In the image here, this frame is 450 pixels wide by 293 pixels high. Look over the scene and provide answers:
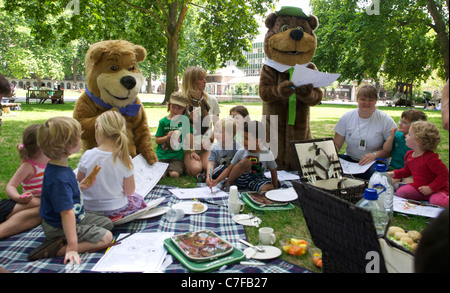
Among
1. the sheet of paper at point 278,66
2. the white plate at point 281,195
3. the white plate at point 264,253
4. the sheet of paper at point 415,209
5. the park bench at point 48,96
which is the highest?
the sheet of paper at point 278,66

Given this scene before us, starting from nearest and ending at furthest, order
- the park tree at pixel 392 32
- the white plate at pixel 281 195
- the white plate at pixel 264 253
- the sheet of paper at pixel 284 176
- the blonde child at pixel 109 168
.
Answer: the white plate at pixel 264 253
the blonde child at pixel 109 168
the white plate at pixel 281 195
the sheet of paper at pixel 284 176
the park tree at pixel 392 32

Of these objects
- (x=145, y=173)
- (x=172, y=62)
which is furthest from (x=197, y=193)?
(x=172, y=62)

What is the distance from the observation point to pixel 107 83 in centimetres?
390

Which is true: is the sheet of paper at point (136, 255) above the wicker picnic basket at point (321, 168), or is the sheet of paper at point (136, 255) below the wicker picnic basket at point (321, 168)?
below

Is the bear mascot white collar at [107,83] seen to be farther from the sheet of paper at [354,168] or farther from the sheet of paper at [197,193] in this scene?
the sheet of paper at [354,168]

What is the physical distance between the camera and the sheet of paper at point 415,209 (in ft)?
10.6

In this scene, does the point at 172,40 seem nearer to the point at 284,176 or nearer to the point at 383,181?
the point at 284,176

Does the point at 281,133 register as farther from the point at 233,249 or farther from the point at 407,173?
the point at 233,249

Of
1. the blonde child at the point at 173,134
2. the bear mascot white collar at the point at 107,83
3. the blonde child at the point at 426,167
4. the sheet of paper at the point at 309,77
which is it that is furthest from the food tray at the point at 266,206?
the bear mascot white collar at the point at 107,83

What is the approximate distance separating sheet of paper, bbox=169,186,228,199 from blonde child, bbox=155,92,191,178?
73 centimetres

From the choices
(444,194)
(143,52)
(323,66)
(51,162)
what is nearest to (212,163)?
(143,52)

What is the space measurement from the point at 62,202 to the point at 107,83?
1996mm

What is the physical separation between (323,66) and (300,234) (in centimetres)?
2353

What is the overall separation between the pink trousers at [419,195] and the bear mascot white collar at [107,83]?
11.2ft
